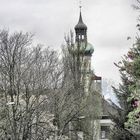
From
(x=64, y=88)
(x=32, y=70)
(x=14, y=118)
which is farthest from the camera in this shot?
(x=64, y=88)

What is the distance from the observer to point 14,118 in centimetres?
4603

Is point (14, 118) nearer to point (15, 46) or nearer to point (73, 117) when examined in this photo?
point (15, 46)

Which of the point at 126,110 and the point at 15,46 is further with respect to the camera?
the point at 15,46

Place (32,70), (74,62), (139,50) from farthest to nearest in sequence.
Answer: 1. (74,62)
2. (32,70)
3. (139,50)

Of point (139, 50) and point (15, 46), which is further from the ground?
point (15, 46)

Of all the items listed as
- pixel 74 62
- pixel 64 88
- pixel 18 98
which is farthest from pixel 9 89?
pixel 74 62

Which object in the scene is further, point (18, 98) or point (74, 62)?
point (74, 62)

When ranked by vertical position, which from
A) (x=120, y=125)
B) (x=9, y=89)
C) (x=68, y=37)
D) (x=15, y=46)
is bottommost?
(x=120, y=125)

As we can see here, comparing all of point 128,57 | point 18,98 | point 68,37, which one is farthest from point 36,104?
point 128,57

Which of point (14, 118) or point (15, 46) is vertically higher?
point (15, 46)

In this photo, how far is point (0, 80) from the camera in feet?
154

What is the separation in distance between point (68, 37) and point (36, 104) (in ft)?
70.5

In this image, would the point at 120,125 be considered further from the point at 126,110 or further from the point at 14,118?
the point at 14,118

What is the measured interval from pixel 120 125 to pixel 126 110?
1.06 m
